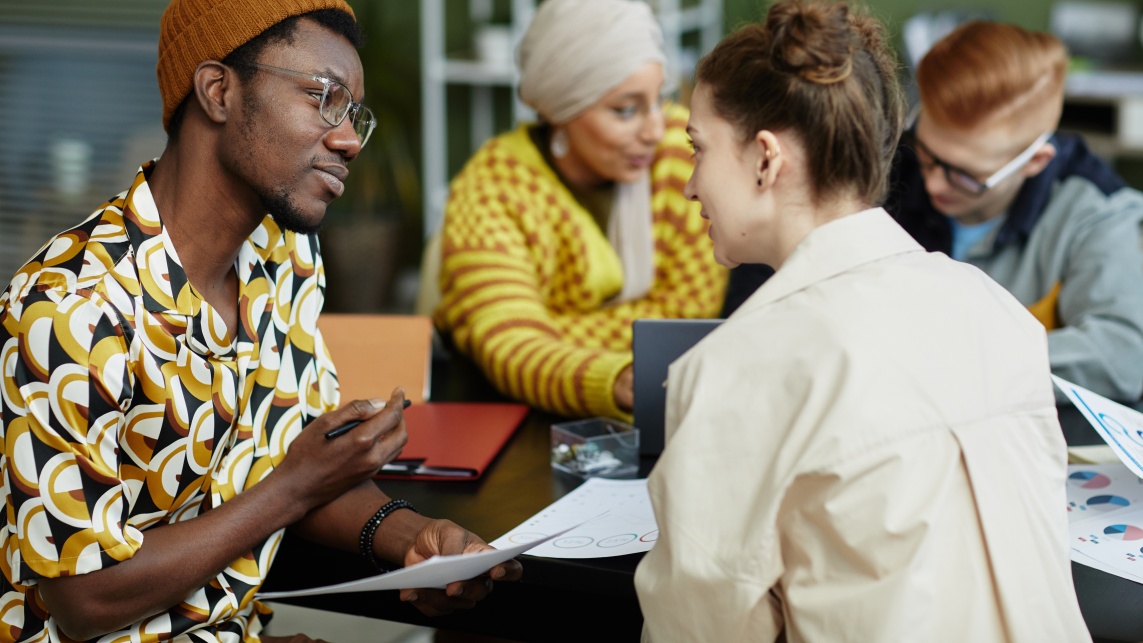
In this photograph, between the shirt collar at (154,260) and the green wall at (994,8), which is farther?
the green wall at (994,8)

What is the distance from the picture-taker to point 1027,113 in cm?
199

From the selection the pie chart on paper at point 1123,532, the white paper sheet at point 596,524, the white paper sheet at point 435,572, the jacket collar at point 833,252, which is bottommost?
the white paper sheet at point 596,524

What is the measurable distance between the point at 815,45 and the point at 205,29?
2.33ft

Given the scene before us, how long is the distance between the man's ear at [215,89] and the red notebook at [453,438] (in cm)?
58

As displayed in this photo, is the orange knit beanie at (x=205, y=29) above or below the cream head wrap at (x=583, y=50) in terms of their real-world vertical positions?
above

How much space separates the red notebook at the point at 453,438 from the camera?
5.08 feet

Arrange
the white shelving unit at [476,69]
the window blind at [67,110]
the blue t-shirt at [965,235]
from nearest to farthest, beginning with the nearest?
the blue t-shirt at [965,235], the window blind at [67,110], the white shelving unit at [476,69]

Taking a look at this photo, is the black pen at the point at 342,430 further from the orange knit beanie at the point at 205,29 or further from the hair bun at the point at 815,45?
the hair bun at the point at 815,45

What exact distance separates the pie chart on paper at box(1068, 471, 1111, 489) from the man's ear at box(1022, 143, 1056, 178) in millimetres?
767

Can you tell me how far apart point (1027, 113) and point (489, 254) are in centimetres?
106

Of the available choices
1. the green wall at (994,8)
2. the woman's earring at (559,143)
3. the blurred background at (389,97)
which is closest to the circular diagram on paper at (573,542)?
the woman's earring at (559,143)

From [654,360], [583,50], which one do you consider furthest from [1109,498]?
[583,50]

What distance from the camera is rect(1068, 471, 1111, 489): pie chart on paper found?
147 centimetres

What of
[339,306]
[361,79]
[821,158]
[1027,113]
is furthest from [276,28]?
[339,306]
